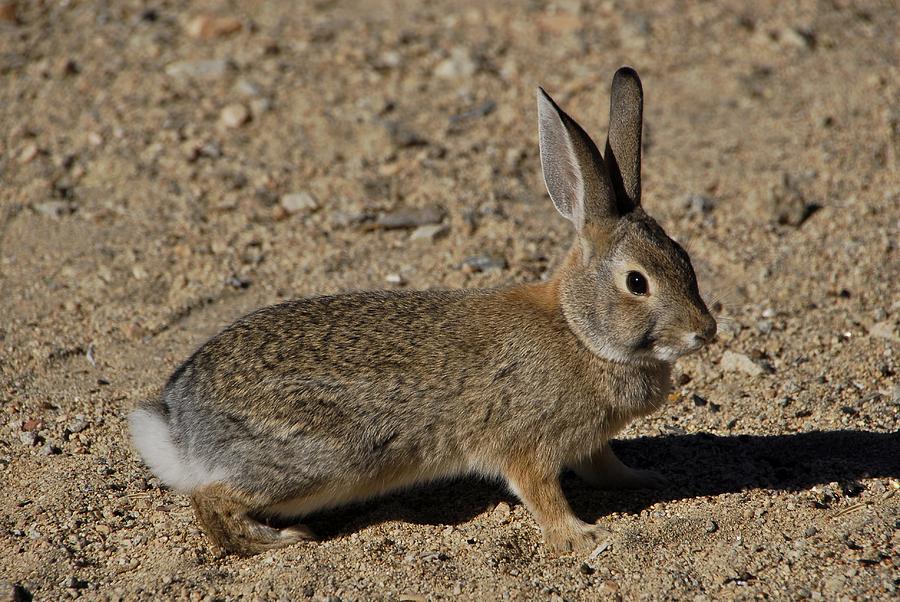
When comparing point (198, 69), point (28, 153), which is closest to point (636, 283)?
point (28, 153)

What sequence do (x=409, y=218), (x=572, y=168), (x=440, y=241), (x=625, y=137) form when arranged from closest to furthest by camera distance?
(x=572, y=168) → (x=625, y=137) → (x=440, y=241) → (x=409, y=218)

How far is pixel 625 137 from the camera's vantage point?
225 inches

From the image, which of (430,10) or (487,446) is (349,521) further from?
(430,10)

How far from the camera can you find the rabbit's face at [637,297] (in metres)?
5.34

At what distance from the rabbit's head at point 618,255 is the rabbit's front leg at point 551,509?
2.43 ft

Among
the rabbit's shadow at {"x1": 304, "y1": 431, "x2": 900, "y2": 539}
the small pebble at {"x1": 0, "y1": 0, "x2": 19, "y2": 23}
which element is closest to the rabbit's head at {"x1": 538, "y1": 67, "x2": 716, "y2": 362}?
the rabbit's shadow at {"x1": 304, "y1": 431, "x2": 900, "y2": 539}

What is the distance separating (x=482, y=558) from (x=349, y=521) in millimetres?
877

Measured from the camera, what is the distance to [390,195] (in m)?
8.73

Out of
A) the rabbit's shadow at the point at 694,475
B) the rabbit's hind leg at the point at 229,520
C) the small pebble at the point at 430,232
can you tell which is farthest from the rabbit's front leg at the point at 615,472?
the small pebble at the point at 430,232

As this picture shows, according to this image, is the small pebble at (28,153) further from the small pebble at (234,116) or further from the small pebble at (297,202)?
the small pebble at (297,202)

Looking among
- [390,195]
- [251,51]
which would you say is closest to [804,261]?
[390,195]

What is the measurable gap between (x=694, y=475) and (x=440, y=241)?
305 cm

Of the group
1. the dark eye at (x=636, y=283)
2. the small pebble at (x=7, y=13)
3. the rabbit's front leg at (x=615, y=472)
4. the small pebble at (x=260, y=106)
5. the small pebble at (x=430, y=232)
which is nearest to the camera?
the dark eye at (x=636, y=283)

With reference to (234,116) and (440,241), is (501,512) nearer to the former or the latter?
A: (440,241)
